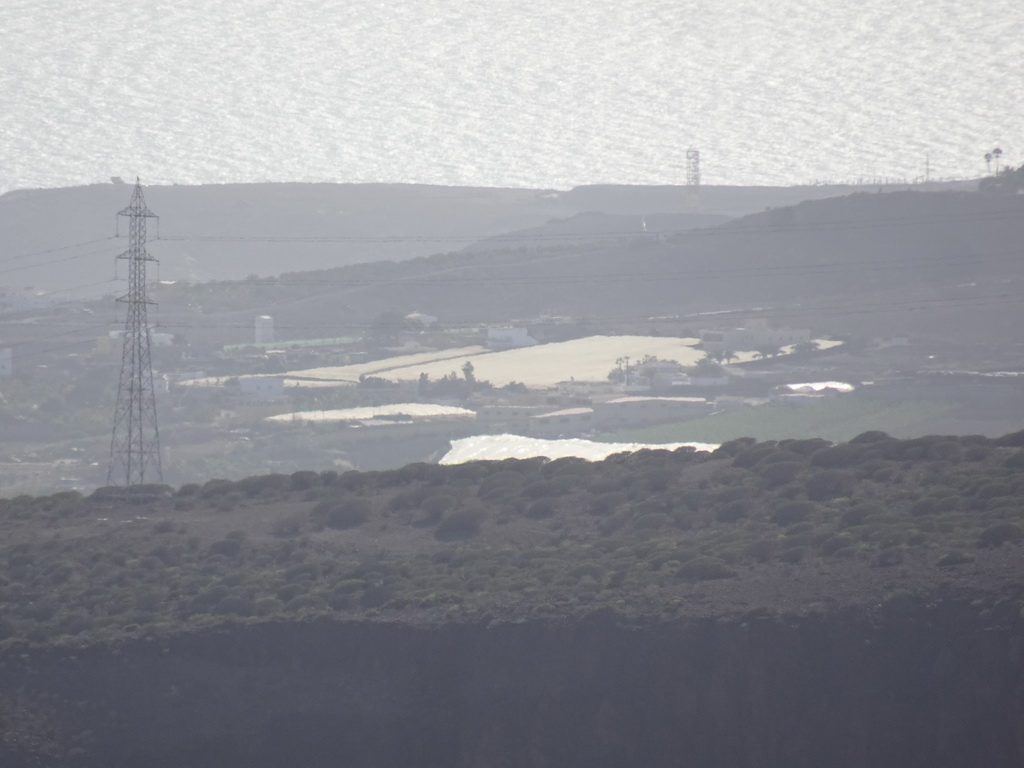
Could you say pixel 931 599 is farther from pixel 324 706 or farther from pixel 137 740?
pixel 137 740

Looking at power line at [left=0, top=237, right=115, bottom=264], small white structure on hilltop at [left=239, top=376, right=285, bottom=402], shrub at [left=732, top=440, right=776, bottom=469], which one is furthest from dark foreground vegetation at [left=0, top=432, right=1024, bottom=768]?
power line at [left=0, top=237, right=115, bottom=264]

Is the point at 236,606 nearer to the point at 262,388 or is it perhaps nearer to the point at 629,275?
the point at 262,388

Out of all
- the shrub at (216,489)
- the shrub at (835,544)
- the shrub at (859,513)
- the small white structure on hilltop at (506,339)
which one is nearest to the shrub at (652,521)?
the shrub at (859,513)

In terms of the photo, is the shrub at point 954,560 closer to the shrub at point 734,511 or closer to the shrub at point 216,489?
the shrub at point 734,511

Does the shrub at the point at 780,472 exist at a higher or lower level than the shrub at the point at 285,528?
higher

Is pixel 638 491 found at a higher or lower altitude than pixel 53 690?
higher

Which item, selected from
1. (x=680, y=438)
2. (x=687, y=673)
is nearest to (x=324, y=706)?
(x=687, y=673)

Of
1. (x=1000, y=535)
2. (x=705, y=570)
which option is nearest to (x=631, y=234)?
(x=705, y=570)
